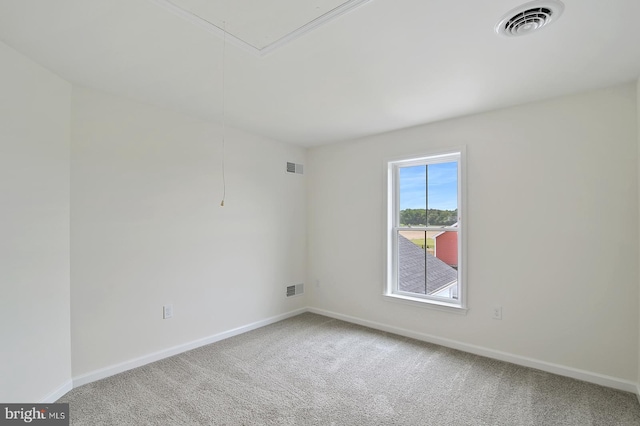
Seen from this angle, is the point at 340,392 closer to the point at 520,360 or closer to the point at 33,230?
the point at 520,360

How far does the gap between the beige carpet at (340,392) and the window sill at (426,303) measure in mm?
416

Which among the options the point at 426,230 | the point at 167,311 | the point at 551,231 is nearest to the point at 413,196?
the point at 426,230

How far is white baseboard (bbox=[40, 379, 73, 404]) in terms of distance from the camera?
2.23m

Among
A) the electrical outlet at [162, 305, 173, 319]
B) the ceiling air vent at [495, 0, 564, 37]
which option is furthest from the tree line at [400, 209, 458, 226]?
the electrical outlet at [162, 305, 173, 319]

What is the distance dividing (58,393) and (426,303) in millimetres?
3398

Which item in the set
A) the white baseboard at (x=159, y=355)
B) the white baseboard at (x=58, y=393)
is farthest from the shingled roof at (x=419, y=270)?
the white baseboard at (x=58, y=393)

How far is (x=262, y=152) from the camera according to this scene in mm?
4074

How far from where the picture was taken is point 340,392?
97.0 inches

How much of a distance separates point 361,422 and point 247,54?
259cm

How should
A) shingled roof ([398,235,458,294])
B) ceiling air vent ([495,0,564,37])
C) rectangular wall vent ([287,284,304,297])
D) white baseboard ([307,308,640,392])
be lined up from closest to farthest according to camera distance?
ceiling air vent ([495,0,564,37]) < white baseboard ([307,308,640,392]) < shingled roof ([398,235,458,294]) < rectangular wall vent ([287,284,304,297])

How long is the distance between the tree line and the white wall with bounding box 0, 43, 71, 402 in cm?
341

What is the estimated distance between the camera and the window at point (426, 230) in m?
3.46

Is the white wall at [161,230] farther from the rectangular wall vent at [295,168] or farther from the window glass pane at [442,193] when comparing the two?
the window glass pane at [442,193]

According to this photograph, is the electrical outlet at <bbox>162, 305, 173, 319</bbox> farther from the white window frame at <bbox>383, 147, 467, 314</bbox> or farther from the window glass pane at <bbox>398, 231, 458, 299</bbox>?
the window glass pane at <bbox>398, 231, 458, 299</bbox>
